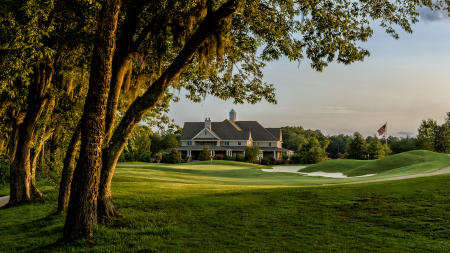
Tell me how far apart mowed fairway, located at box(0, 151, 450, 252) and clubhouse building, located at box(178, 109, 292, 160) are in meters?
50.5

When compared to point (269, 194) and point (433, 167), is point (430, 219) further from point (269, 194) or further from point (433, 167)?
point (433, 167)

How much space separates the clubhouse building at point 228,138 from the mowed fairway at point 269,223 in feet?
166

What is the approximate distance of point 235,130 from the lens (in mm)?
66312

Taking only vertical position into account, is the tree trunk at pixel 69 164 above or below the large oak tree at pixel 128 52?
below

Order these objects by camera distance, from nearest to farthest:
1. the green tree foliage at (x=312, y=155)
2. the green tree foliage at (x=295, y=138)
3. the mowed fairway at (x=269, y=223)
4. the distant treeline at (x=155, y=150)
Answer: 1. the mowed fairway at (x=269, y=223)
2. the green tree foliage at (x=312, y=155)
3. the distant treeline at (x=155, y=150)
4. the green tree foliage at (x=295, y=138)

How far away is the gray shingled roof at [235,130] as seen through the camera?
216ft

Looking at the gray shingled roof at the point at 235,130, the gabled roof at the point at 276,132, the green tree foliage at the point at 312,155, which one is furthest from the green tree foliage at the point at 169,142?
the green tree foliage at the point at 312,155

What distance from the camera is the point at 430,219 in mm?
8422

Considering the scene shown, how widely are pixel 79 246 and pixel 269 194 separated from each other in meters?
7.08

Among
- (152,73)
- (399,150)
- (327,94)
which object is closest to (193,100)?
(152,73)

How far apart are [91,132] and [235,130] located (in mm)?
59122

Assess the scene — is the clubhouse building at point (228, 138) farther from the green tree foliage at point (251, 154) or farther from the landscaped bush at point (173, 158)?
the landscaped bush at point (173, 158)

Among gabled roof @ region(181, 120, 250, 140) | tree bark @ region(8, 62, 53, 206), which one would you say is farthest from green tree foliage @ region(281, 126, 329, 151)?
tree bark @ region(8, 62, 53, 206)

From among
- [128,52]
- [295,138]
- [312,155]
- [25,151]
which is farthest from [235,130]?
[128,52]
